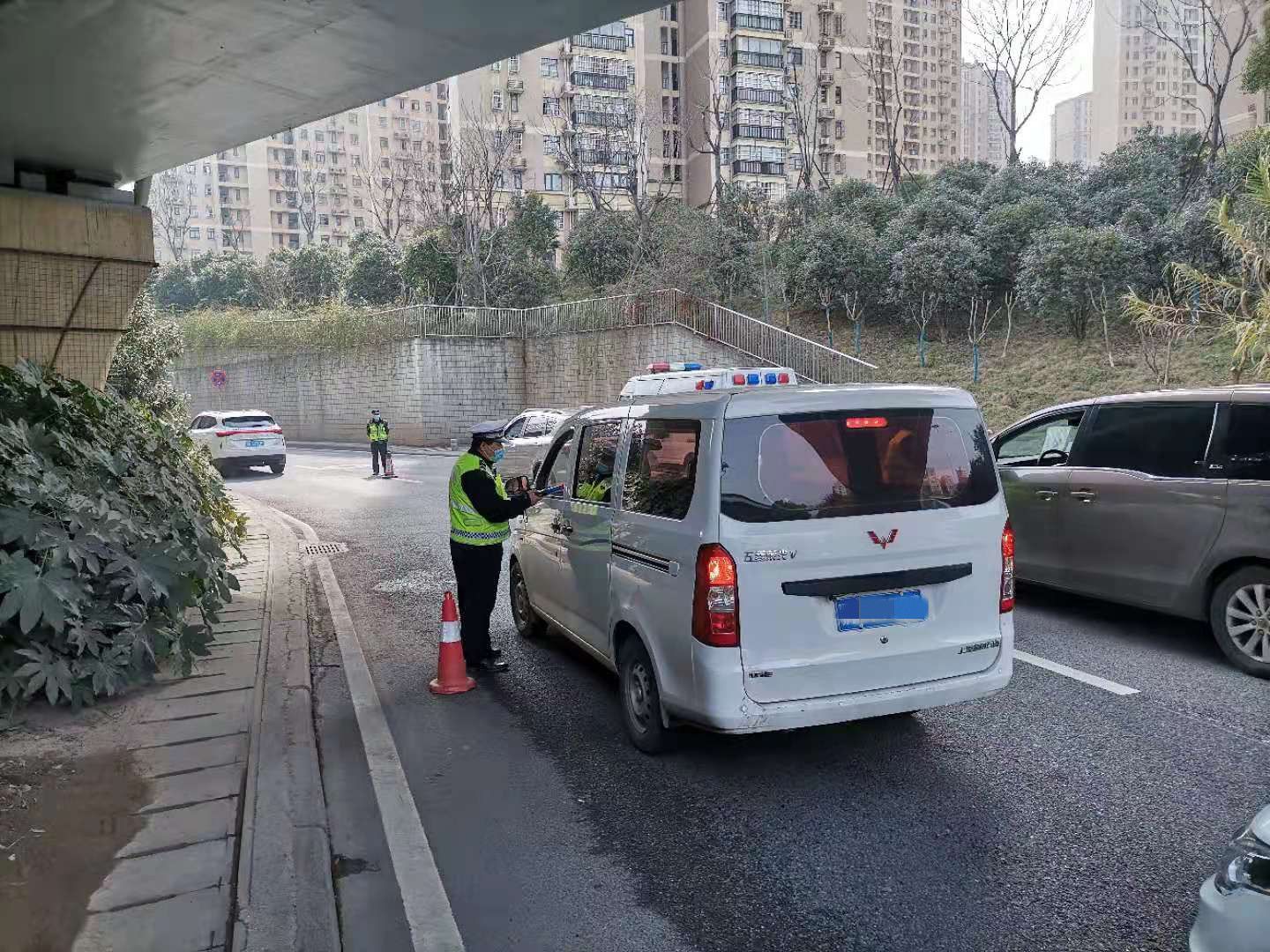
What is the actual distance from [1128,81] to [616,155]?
8422 centimetres

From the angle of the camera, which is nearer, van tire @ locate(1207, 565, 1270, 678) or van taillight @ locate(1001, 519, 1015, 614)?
van taillight @ locate(1001, 519, 1015, 614)

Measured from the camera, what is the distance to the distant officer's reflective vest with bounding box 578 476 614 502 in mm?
5484

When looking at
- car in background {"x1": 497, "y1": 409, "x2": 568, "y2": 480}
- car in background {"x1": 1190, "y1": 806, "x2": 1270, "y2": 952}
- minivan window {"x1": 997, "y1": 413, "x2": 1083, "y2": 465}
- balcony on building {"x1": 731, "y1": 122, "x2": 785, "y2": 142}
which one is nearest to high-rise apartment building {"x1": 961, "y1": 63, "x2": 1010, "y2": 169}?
balcony on building {"x1": 731, "y1": 122, "x2": 785, "y2": 142}

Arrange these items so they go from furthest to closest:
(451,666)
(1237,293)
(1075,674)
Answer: (1237,293) → (451,666) → (1075,674)

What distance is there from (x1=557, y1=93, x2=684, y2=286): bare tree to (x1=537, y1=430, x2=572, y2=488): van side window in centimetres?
2926

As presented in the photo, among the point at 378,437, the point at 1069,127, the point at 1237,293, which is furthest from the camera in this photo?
the point at 1069,127

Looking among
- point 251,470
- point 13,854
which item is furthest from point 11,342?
point 251,470

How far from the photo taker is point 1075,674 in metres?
6.05

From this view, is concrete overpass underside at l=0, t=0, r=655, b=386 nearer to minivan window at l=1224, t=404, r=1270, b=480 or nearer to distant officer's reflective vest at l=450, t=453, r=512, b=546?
distant officer's reflective vest at l=450, t=453, r=512, b=546

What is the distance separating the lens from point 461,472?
21.0 feet

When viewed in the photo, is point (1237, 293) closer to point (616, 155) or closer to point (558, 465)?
point (558, 465)

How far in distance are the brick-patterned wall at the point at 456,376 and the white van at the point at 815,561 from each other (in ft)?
Result: 74.1

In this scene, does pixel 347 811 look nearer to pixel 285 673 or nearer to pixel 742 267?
pixel 285 673

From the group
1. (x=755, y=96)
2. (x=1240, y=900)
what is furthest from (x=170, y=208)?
(x=1240, y=900)
